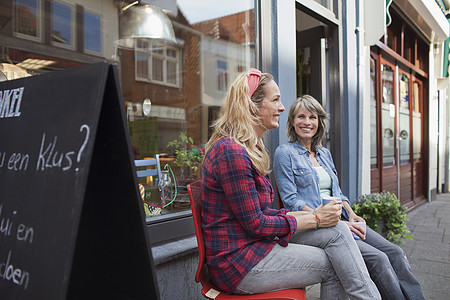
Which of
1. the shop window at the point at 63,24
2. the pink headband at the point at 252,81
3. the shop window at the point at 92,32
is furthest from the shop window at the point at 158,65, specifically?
the pink headband at the point at 252,81

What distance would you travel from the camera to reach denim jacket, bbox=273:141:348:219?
7.98ft

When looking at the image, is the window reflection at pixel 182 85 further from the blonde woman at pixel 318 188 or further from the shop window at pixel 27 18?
the shop window at pixel 27 18

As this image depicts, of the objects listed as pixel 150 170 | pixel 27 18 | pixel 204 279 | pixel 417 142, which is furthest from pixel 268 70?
pixel 417 142

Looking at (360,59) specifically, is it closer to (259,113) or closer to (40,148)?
(259,113)

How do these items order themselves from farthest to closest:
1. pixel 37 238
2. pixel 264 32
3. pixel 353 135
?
pixel 353 135 < pixel 264 32 < pixel 37 238

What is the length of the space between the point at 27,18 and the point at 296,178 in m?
3.74

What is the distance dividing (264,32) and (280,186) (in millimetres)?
1611

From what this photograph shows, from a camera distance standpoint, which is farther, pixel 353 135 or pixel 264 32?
pixel 353 135

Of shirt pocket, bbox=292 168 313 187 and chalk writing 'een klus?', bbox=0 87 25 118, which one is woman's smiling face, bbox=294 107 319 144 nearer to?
shirt pocket, bbox=292 168 313 187

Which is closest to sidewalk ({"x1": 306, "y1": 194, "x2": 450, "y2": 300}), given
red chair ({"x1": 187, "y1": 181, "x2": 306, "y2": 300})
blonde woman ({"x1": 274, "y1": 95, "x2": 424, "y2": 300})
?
blonde woman ({"x1": 274, "y1": 95, "x2": 424, "y2": 300})

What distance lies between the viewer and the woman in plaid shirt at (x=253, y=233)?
1.67 meters

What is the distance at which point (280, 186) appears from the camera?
2.48 m

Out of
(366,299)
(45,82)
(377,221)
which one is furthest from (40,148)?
(377,221)

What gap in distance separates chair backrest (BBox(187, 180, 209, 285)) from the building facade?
0.64 m
